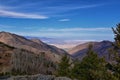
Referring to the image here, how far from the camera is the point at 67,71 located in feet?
324

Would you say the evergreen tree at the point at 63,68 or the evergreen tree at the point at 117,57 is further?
the evergreen tree at the point at 63,68

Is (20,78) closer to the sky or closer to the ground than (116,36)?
closer to the ground

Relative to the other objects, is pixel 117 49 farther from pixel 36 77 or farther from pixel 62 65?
pixel 62 65

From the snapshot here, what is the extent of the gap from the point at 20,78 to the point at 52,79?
4689 millimetres

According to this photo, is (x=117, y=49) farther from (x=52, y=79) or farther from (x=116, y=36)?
(x=52, y=79)

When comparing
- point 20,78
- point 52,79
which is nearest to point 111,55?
point 52,79

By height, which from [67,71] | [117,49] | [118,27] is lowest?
[67,71]

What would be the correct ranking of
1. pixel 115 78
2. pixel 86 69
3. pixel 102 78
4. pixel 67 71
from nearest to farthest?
1. pixel 115 78
2. pixel 102 78
3. pixel 86 69
4. pixel 67 71

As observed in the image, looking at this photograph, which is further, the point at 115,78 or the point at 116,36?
the point at 116,36

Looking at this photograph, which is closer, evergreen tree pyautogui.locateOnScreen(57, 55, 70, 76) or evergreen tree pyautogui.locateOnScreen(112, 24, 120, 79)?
evergreen tree pyautogui.locateOnScreen(112, 24, 120, 79)

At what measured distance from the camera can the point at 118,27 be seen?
42.0 m

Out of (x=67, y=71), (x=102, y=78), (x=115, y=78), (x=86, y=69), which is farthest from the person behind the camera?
(x=67, y=71)

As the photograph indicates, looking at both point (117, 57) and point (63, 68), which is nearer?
point (117, 57)

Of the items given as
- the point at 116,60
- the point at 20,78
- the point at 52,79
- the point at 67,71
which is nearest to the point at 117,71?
the point at 116,60
